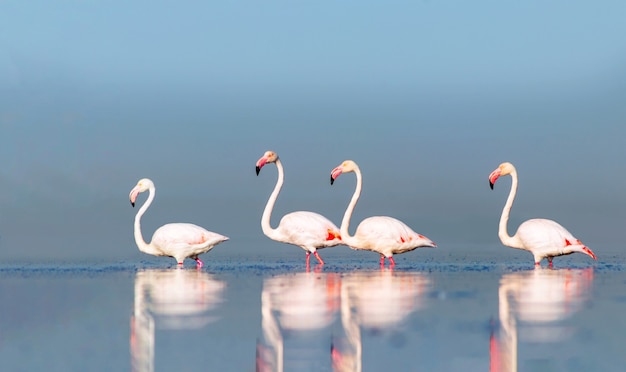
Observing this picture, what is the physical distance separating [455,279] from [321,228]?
463 cm

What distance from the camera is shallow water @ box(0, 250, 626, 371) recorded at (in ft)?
27.0

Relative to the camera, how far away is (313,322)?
33.9 feet

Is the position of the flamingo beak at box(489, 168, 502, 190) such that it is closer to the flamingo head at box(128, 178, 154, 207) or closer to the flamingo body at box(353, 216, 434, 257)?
the flamingo body at box(353, 216, 434, 257)

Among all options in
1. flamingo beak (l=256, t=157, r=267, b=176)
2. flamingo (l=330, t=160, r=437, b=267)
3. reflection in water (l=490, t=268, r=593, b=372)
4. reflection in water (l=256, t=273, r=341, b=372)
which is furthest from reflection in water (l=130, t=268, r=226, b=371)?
flamingo beak (l=256, t=157, r=267, b=176)

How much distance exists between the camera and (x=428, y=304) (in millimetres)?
12234

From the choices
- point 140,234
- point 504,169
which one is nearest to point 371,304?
point 140,234

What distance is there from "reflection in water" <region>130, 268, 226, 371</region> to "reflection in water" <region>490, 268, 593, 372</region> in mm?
2932

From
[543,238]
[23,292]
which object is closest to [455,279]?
[543,238]

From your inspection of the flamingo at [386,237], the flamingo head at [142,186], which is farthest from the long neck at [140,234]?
the flamingo at [386,237]

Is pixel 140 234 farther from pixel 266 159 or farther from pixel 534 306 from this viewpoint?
pixel 534 306

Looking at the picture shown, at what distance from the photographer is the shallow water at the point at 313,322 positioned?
A: 27.0 ft

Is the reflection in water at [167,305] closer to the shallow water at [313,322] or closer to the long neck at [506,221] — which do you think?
the shallow water at [313,322]

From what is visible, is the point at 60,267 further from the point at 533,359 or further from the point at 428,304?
the point at 533,359

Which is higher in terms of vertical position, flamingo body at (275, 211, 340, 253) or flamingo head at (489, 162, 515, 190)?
flamingo head at (489, 162, 515, 190)
